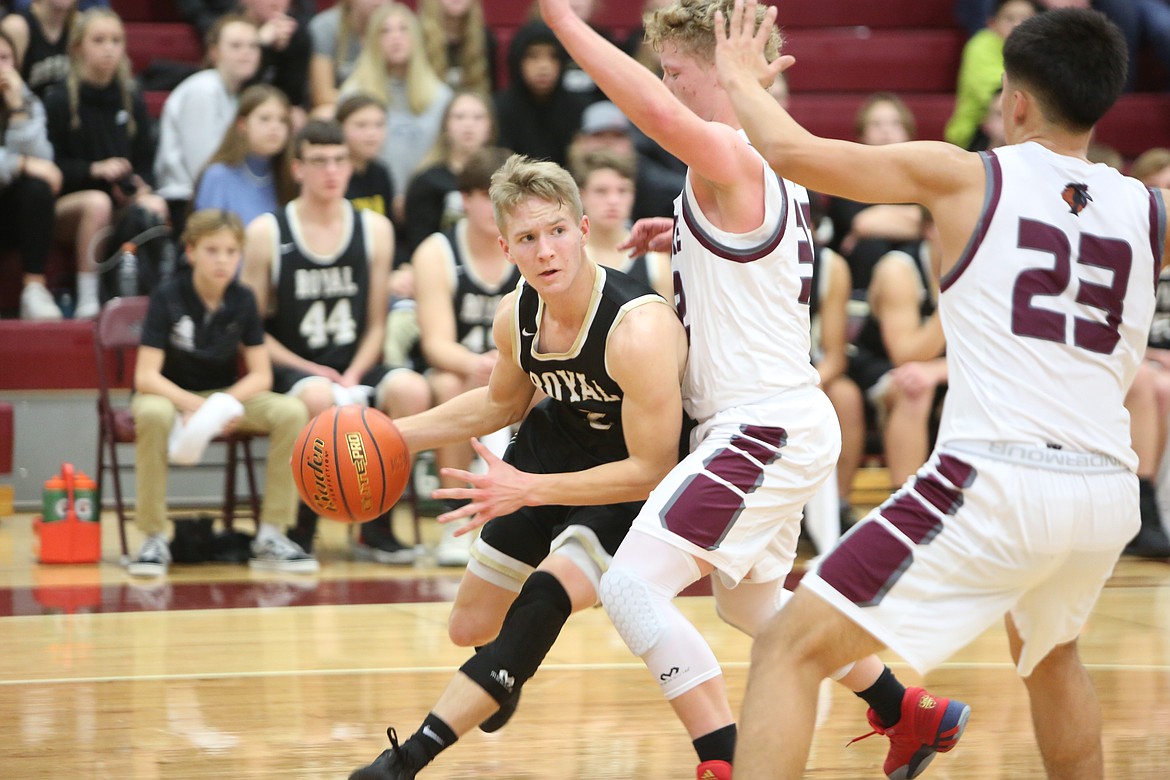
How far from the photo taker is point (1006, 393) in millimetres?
3053

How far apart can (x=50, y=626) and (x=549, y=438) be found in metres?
2.62

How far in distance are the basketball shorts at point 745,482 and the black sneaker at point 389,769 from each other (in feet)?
2.61

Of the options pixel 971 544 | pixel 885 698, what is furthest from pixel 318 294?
pixel 971 544

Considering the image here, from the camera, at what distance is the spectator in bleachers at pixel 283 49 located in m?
8.53

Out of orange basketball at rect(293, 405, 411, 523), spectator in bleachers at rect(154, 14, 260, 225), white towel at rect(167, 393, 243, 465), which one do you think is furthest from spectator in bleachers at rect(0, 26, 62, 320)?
orange basketball at rect(293, 405, 411, 523)

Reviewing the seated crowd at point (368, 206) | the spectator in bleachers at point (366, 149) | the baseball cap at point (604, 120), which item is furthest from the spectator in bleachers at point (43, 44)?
the baseball cap at point (604, 120)

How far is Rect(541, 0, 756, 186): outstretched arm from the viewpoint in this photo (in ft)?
11.1

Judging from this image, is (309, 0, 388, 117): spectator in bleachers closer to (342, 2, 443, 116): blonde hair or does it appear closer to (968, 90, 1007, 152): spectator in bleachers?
(342, 2, 443, 116): blonde hair

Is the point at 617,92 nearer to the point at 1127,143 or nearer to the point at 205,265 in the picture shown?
the point at 205,265

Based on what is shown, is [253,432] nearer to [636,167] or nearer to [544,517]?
[636,167]

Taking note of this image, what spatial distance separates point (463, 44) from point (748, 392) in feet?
17.9

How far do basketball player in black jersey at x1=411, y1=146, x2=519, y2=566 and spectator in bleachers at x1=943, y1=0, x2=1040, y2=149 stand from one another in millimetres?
3528

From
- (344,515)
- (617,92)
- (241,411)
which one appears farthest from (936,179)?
(241,411)

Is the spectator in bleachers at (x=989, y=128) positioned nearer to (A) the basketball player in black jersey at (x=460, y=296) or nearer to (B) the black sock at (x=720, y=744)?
(A) the basketball player in black jersey at (x=460, y=296)
